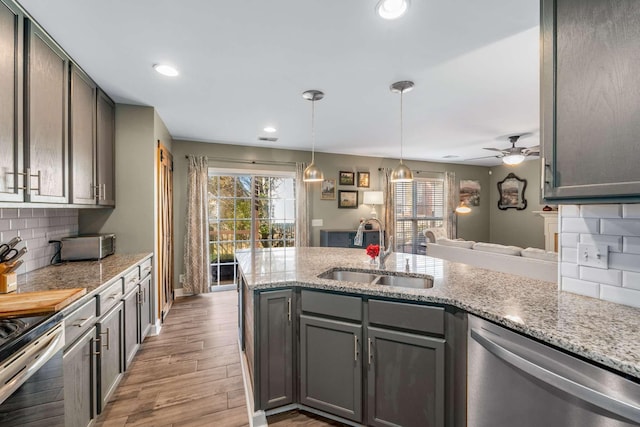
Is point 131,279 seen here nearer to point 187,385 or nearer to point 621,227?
point 187,385

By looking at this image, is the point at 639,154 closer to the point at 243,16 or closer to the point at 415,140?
the point at 243,16

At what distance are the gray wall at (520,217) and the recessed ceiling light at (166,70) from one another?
22.9 ft

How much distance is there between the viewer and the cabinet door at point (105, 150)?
2.56 metres

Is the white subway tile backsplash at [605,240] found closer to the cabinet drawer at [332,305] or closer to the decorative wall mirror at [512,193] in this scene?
the cabinet drawer at [332,305]

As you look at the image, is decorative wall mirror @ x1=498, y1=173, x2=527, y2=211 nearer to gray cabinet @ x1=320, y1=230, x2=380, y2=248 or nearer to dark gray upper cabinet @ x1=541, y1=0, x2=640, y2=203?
gray cabinet @ x1=320, y1=230, x2=380, y2=248

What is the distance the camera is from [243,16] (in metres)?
1.66

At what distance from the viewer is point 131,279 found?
2.38 m

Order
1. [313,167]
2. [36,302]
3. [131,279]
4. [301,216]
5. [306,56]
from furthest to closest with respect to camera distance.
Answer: [301,216] → [313,167] → [131,279] → [306,56] → [36,302]

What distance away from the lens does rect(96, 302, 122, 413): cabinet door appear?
182 centimetres

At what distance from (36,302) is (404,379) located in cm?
187

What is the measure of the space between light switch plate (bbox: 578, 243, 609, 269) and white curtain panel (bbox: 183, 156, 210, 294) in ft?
14.8

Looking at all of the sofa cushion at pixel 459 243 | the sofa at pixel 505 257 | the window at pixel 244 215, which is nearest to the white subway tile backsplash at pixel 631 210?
the sofa at pixel 505 257

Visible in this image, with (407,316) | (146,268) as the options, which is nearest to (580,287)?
(407,316)

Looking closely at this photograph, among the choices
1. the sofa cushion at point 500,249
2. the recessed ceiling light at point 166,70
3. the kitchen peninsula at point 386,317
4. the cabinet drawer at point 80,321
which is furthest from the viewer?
the sofa cushion at point 500,249
